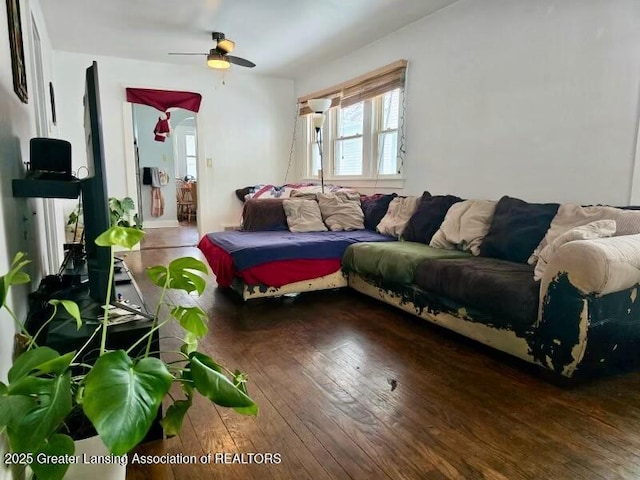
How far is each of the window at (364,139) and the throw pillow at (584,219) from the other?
196 cm

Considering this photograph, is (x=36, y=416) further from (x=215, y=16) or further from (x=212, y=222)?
(x=212, y=222)

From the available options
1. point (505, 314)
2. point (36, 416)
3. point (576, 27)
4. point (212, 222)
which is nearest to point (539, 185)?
point (576, 27)

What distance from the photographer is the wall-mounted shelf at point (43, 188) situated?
1.46 meters

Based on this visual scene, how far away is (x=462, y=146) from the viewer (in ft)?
11.5

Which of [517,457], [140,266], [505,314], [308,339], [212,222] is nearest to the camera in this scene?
[517,457]

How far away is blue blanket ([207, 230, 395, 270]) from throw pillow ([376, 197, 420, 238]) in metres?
0.08

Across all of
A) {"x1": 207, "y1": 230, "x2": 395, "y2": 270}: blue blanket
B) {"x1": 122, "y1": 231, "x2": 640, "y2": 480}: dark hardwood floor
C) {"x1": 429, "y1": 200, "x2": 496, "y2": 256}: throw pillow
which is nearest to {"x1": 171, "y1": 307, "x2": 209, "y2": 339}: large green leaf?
{"x1": 122, "y1": 231, "x2": 640, "y2": 480}: dark hardwood floor

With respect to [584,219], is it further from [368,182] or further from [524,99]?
[368,182]

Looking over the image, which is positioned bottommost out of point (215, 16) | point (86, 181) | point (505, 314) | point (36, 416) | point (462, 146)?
point (505, 314)

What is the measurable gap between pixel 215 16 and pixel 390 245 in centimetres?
272

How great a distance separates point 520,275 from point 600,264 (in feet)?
1.67

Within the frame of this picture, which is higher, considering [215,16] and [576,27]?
[215,16]

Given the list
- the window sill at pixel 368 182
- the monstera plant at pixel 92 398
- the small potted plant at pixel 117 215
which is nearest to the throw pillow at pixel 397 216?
the window sill at pixel 368 182

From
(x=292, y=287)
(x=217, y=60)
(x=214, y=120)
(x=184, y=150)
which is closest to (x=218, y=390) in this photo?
(x=292, y=287)
